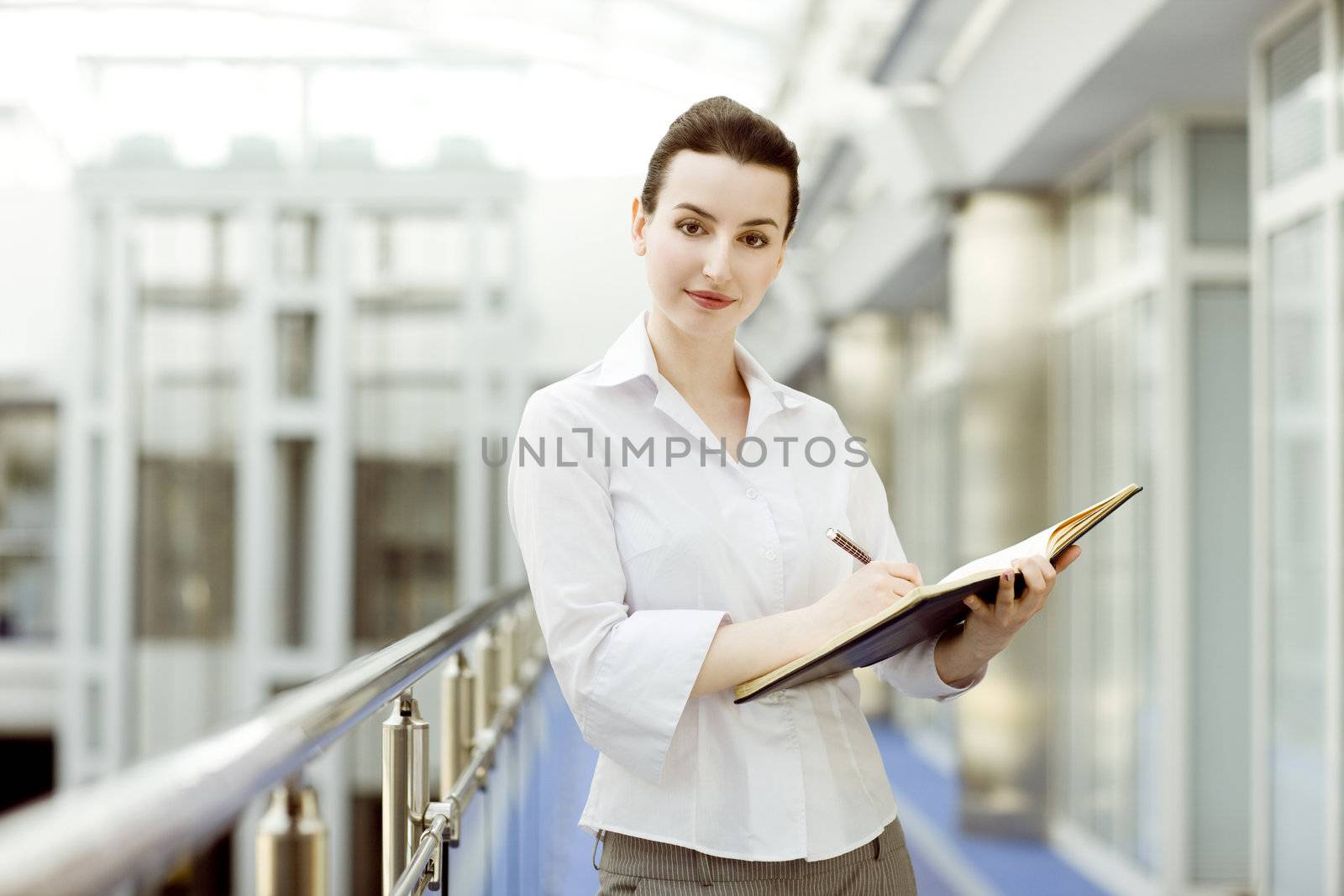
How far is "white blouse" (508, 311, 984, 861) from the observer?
1241mm

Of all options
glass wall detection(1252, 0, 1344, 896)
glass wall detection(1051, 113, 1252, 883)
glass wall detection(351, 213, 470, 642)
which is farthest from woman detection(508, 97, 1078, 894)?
glass wall detection(351, 213, 470, 642)

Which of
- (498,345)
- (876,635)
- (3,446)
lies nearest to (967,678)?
(876,635)

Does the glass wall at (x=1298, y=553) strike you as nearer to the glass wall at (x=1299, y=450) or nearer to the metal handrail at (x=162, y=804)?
the glass wall at (x=1299, y=450)

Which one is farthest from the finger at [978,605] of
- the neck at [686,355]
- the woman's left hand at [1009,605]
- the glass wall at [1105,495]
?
the glass wall at [1105,495]

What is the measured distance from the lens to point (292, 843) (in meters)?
0.93

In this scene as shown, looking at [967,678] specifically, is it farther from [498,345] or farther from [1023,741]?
[498,345]

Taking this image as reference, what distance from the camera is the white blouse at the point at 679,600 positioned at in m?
1.24

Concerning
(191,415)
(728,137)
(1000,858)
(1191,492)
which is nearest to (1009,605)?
(728,137)

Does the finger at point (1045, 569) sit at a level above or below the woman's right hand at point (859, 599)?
above

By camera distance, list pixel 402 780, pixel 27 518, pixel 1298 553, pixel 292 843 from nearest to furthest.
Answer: pixel 292 843, pixel 402 780, pixel 1298 553, pixel 27 518

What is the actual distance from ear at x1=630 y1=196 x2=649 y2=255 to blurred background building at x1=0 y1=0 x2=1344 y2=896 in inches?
1.7

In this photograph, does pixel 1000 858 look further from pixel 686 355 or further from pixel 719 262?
pixel 719 262

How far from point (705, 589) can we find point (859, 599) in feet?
0.60

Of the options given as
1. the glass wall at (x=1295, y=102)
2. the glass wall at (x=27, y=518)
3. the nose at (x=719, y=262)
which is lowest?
the glass wall at (x=27, y=518)
